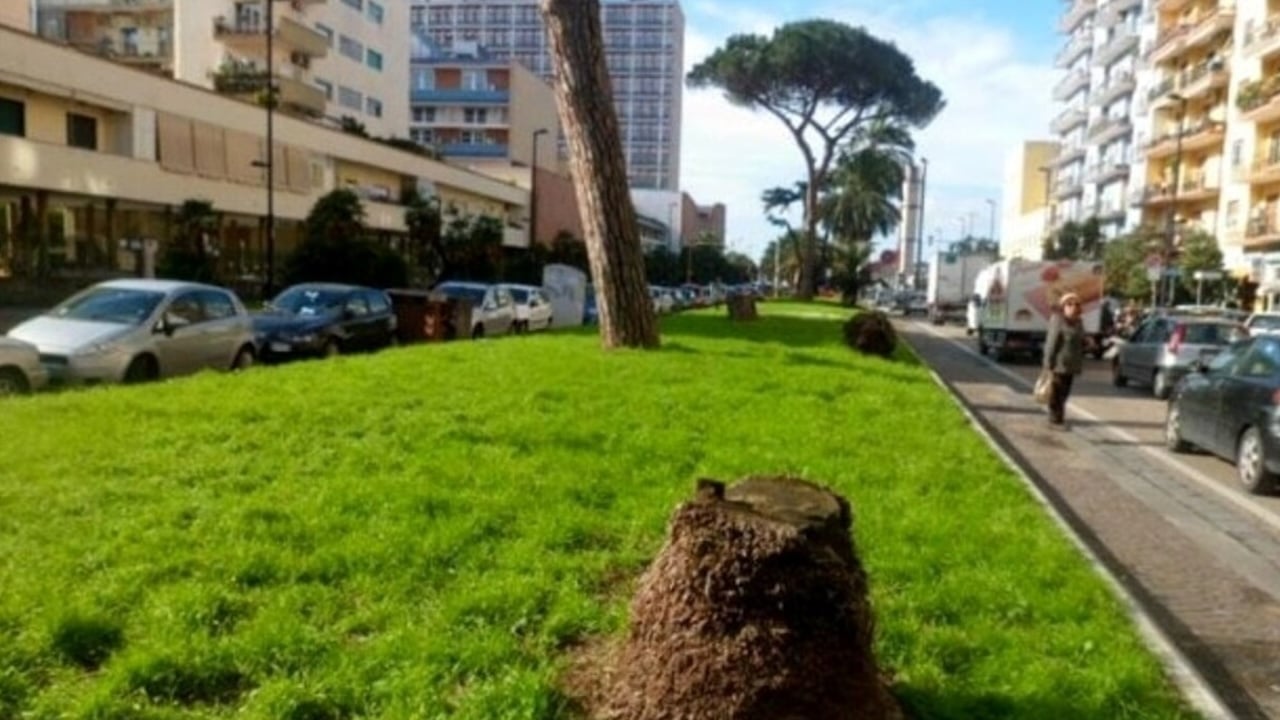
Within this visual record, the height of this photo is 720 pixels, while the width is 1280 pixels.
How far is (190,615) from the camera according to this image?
3.92 m

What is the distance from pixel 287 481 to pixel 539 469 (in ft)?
5.23

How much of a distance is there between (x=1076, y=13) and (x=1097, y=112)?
12.3m

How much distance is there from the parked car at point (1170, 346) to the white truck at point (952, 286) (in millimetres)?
27840

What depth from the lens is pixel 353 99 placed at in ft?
192

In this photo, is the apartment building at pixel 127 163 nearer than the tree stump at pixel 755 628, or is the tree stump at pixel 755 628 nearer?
the tree stump at pixel 755 628

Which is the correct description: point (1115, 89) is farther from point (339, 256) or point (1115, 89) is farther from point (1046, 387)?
point (1046, 387)

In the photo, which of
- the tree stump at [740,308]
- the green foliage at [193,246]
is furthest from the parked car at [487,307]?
the green foliage at [193,246]

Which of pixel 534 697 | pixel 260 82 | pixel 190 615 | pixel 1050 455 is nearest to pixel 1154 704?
pixel 534 697

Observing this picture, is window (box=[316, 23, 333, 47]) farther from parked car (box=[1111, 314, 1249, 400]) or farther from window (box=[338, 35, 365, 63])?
parked car (box=[1111, 314, 1249, 400])

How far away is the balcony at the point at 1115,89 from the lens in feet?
223

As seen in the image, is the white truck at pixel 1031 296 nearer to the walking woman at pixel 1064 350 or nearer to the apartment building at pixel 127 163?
the walking woman at pixel 1064 350

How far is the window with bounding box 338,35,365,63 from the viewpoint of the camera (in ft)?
185

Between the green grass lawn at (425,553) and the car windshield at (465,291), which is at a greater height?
the car windshield at (465,291)

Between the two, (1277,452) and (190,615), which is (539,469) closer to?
(190,615)
